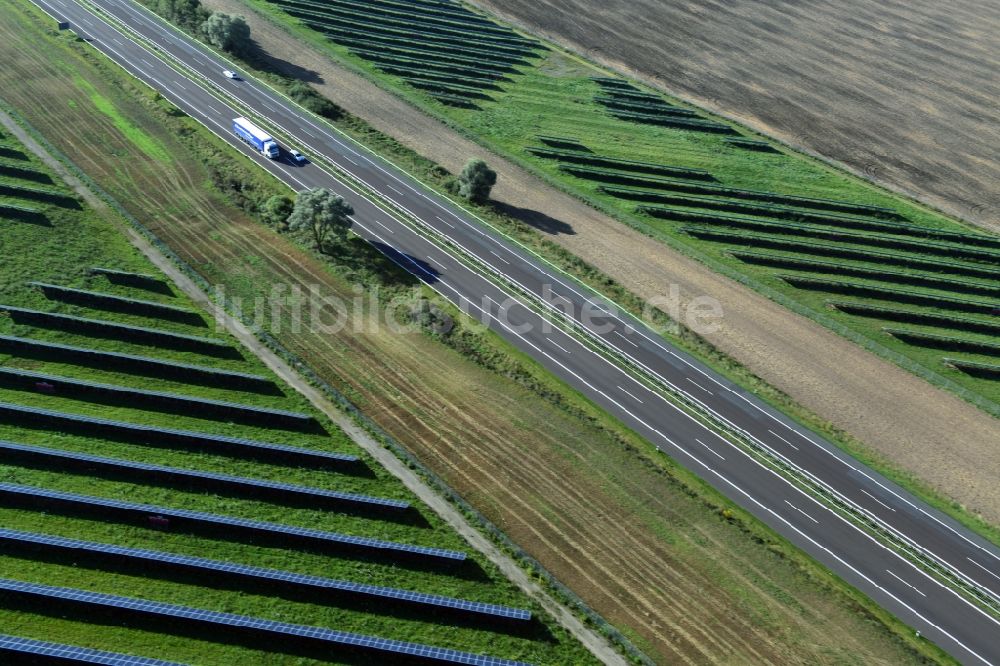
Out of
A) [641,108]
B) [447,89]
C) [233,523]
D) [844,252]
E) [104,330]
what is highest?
[641,108]

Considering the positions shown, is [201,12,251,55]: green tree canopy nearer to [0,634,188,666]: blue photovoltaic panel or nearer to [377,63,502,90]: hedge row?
[377,63,502,90]: hedge row

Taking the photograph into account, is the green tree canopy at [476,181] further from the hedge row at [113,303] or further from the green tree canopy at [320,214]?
the hedge row at [113,303]

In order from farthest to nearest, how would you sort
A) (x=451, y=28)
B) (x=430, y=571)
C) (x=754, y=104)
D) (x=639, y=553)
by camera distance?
(x=451, y=28) → (x=754, y=104) → (x=639, y=553) → (x=430, y=571)

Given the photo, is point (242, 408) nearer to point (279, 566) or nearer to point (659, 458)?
point (279, 566)

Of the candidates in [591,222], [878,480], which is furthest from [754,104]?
[878,480]

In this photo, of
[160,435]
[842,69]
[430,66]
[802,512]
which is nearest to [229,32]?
[430,66]

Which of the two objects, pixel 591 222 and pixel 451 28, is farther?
pixel 451 28

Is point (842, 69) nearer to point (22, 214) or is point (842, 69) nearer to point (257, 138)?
point (257, 138)
